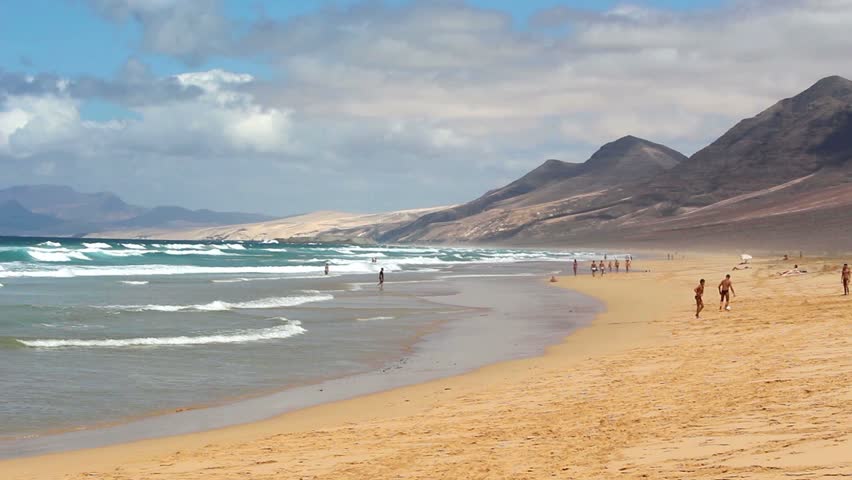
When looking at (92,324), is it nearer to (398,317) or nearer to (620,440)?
(398,317)

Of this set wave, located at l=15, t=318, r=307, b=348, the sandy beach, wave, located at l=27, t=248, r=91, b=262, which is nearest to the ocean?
wave, located at l=15, t=318, r=307, b=348

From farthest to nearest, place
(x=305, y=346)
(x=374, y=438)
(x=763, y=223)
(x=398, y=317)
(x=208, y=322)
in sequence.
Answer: (x=763, y=223) → (x=398, y=317) → (x=208, y=322) → (x=305, y=346) → (x=374, y=438)

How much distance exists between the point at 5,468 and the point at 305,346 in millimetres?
12050

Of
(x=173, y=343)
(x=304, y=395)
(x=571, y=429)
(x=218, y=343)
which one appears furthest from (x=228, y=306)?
(x=571, y=429)

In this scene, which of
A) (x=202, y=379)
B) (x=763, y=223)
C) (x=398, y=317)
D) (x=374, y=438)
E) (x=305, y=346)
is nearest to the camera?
(x=374, y=438)

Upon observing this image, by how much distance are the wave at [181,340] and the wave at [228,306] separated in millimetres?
6888

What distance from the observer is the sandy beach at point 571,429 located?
8.84 metres

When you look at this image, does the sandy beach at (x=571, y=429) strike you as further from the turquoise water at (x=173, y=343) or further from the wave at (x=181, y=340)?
the wave at (x=181, y=340)

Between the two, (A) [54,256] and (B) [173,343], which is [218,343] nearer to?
(B) [173,343]

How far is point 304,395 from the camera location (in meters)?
15.9

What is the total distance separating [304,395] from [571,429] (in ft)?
20.5

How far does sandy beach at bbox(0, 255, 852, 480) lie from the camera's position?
884 centimetres

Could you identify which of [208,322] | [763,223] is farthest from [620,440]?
[763,223]

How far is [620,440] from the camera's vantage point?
32.8ft
